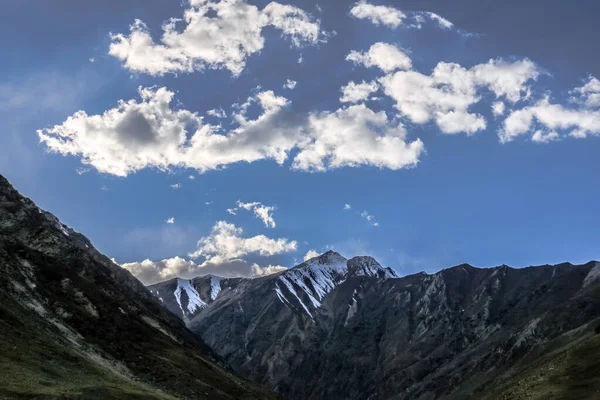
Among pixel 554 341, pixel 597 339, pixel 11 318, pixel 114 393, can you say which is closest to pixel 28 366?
pixel 114 393

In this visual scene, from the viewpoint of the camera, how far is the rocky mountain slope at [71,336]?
6131 centimetres

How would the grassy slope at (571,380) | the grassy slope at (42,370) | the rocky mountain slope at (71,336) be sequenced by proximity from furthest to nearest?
the rocky mountain slope at (71,336)
the grassy slope at (571,380)
the grassy slope at (42,370)

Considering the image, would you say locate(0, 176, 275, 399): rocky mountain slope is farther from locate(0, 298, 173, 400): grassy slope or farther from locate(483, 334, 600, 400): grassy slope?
locate(483, 334, 600, 400): grassy slope

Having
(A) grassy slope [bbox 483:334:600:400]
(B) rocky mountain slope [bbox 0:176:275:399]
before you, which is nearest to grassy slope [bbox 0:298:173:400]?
(B) rocky mountain slope [bbox 0:176:275:399]

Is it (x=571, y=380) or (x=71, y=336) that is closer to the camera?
(x=571, y=380)

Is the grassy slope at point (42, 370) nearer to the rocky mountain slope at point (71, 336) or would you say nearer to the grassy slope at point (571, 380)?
the rocky mountain slope at point (71, 336)

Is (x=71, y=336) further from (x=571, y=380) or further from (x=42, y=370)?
(x=571, y=380)

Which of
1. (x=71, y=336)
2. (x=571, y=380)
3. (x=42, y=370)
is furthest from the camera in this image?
(x=71, y=336)

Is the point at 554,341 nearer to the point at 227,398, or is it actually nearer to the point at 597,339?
the point at 597,339

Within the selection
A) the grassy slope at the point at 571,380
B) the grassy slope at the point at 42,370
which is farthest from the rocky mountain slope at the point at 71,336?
the grassy slope at the point at 571,380

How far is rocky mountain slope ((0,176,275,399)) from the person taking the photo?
61312 millimetres

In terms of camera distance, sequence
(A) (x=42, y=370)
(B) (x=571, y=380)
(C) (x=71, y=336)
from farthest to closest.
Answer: (C) (x=71, y=336) → (A) (x=42, y=370) → (B) (x=571, y=380)

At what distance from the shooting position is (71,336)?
293ft

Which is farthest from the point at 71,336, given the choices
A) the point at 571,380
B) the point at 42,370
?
the point at 571,380
